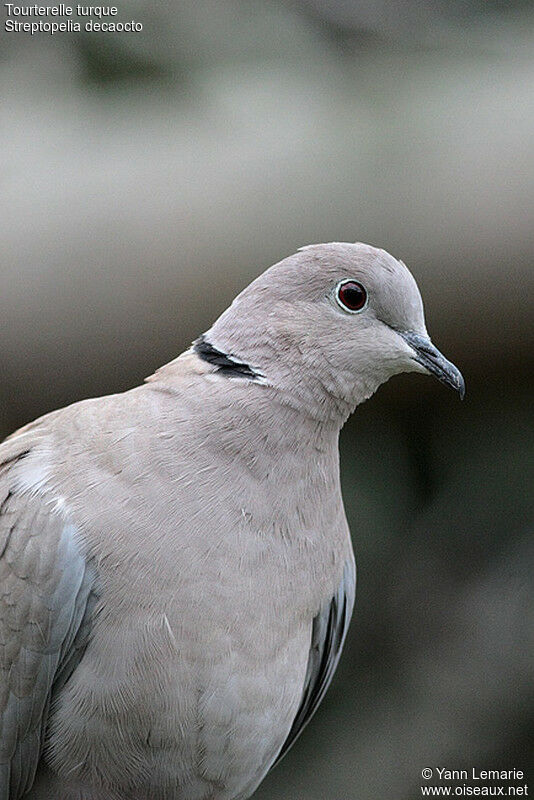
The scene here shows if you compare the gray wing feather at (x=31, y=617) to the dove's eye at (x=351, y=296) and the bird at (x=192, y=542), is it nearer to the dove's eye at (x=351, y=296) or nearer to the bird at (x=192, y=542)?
the bird at (x=192, y=542)

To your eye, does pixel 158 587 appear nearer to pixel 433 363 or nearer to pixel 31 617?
pixel 31 617

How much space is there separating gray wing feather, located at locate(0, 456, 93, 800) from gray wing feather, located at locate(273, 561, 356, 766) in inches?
14.8

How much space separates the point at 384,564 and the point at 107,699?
72.1 inches

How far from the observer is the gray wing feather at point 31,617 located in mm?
1400

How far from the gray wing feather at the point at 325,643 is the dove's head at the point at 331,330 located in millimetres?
310

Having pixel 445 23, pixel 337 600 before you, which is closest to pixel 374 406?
pixel 445 23

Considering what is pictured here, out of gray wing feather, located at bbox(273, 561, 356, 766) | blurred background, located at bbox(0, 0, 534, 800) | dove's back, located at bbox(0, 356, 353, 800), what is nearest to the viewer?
dove's back, located at bbox(0, 356, 353, 800)

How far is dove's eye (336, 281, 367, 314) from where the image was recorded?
4.81 ft

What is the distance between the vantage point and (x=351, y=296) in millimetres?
1470

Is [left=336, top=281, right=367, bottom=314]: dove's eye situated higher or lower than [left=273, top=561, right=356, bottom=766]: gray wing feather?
higher

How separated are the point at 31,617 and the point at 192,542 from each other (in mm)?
239

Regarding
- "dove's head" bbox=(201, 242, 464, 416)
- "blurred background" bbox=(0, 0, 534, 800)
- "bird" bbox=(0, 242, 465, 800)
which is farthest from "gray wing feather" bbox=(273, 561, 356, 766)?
"blurred background" bbox=(0, 0, 534, 800)

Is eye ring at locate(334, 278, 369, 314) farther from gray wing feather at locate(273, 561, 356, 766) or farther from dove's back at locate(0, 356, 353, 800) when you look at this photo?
gray wing feather at locate(273, 561, 356, 766)

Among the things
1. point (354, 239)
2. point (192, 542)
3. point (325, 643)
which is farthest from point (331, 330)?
point (354, 239)
